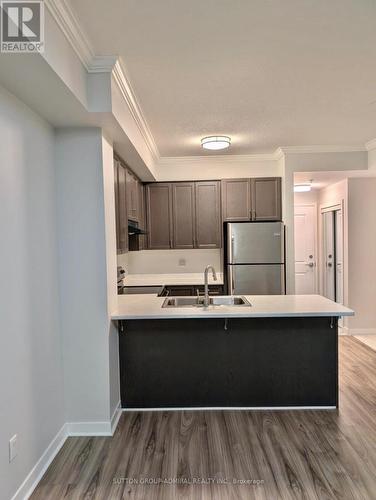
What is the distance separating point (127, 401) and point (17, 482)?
1134 millimetres

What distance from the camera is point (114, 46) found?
2164mm

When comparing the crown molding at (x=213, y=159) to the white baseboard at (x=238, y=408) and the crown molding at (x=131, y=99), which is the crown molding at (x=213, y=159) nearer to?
the crown molding at (x=131, y=99)

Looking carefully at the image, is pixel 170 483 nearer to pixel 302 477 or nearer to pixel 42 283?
pixel 302 477

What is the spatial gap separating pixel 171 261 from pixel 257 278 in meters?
1.46

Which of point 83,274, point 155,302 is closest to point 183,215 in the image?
point 155,302

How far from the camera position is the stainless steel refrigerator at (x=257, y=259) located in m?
4.65

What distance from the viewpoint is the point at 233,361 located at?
299 cm

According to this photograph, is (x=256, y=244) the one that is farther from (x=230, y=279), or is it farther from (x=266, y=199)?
(x=266, y=199)

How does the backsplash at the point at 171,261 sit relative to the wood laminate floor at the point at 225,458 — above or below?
above

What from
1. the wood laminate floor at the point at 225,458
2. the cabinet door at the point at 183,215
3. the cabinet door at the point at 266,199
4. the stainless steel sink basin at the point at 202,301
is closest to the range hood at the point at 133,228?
the cabinet door at the point at 183,215

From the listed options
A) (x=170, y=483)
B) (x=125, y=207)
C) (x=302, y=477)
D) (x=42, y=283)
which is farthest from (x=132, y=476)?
(x=125, y=207)

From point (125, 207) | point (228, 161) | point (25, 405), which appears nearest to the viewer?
point (25, 405)

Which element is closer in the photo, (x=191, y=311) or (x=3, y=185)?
(x=3, y=185)

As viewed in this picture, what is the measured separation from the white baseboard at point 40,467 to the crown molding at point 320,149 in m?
4.03
